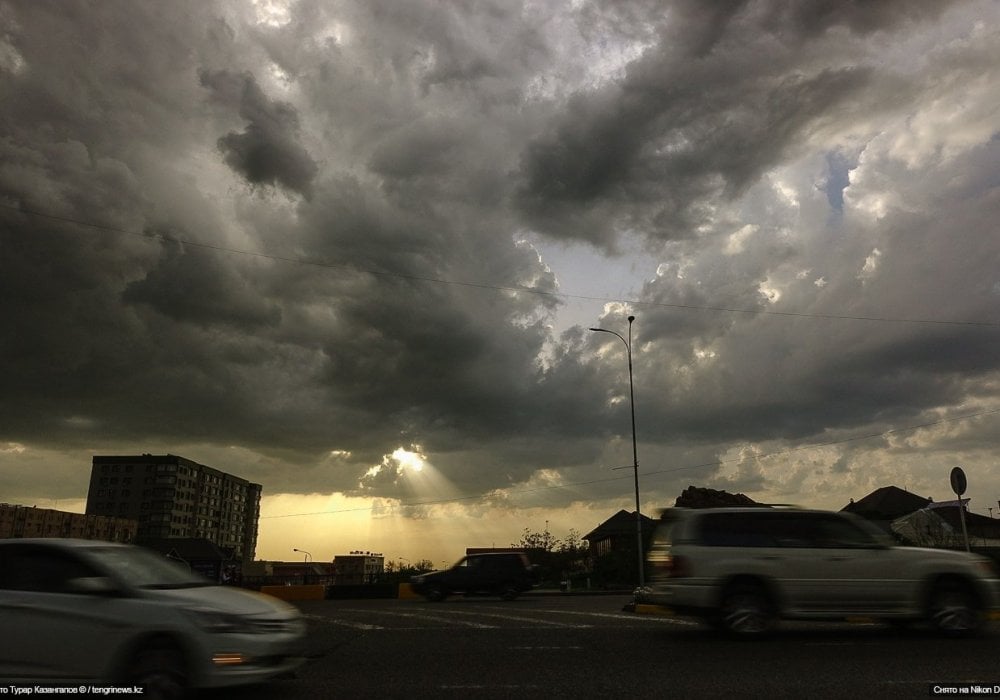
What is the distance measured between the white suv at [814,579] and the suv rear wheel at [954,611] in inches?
0.5

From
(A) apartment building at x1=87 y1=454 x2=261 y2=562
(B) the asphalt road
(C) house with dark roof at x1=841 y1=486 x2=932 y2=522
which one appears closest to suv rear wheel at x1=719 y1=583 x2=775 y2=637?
(B) the asphalt road

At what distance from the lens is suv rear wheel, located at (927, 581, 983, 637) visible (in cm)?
914

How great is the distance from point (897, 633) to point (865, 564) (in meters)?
1.40

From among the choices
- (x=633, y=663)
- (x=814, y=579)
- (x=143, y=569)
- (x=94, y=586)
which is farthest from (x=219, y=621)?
(x=814, y=579)

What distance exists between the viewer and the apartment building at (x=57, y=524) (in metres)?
108

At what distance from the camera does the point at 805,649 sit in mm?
8344

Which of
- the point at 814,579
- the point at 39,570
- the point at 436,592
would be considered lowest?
the point at 436,592

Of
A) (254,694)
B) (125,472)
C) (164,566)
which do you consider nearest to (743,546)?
(254,694)

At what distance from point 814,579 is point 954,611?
6.19 ft

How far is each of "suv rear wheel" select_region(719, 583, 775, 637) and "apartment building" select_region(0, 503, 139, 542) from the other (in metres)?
116

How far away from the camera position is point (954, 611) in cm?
919

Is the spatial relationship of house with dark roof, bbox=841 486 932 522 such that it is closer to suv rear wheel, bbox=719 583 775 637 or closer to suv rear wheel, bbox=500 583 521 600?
suv rear wheel, bbox=500 583 521 600

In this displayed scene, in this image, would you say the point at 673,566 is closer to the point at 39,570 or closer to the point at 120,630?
the point at 120,630

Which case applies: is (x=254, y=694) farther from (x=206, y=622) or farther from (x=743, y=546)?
(x=743, y=546)
